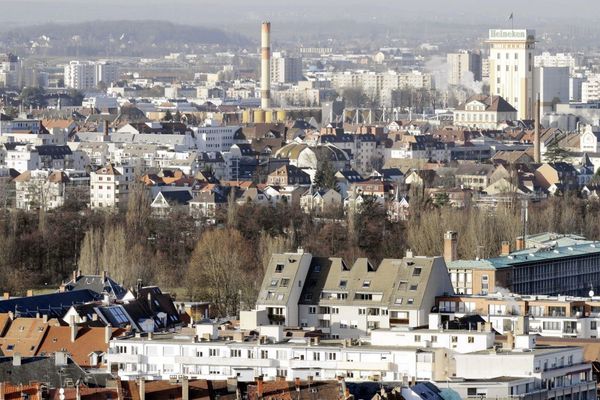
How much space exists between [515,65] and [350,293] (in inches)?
2492

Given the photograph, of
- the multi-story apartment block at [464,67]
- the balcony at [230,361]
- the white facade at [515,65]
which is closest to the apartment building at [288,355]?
the balcony at [230,361]

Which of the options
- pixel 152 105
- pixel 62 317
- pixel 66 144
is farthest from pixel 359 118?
pixel 62 317

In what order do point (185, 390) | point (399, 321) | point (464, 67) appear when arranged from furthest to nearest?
1. point (464, 67)
2. point (399, 321)
3. point (185, 390)

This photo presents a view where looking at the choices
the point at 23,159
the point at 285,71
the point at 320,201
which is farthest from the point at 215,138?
the point at 285,71

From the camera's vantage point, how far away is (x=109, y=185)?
190ft

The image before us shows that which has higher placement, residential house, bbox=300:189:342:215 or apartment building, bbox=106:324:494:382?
apartment building, bbox=106:324:494:382

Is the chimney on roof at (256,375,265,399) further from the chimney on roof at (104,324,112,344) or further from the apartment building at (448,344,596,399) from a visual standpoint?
A: the chimney on roof at (104,324,112,344)

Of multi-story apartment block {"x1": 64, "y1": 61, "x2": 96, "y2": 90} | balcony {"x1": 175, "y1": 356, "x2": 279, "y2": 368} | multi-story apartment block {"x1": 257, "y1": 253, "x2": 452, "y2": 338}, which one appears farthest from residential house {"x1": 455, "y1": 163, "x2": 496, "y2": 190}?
multi-story apartment block {"x1": 64, "y1": 61, "x2": 96, "y2": 90}

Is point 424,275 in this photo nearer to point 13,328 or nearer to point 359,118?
point 13,328

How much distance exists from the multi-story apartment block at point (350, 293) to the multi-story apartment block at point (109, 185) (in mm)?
26683

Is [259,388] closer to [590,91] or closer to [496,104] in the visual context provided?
[496,104]

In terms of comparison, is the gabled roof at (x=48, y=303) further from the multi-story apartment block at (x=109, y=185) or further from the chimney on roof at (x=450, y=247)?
the multi-story apartment block at (x=109, y=185)

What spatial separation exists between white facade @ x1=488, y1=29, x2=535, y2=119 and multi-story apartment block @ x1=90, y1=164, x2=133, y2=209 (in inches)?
1334

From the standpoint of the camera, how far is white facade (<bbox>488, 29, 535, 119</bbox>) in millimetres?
90875
